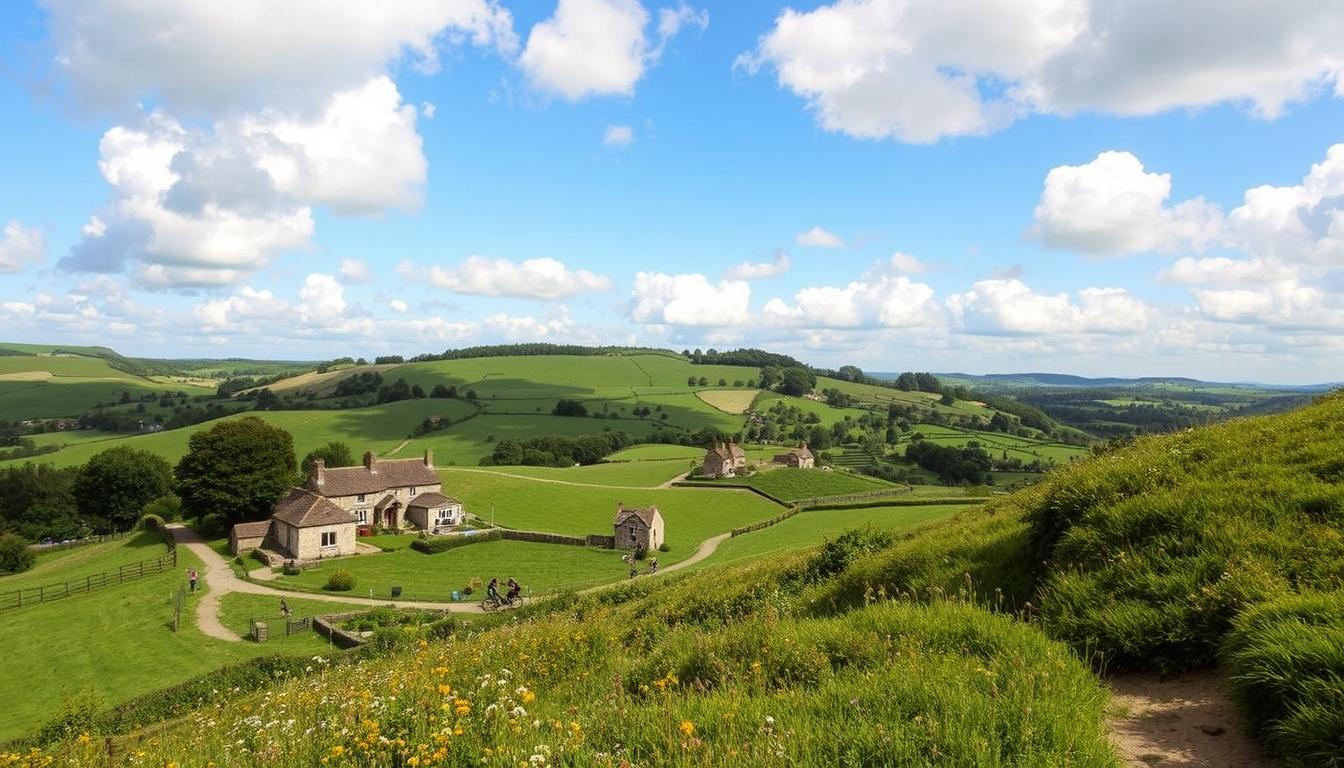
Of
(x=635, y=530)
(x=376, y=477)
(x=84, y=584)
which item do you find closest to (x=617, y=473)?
(x=376, y=477)

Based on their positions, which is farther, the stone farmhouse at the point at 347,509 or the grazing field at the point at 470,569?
the stone farmhouse at the point at 347,509

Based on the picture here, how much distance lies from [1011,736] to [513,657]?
7023mm

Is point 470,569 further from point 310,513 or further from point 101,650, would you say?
point 101,650

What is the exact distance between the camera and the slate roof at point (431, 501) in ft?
212

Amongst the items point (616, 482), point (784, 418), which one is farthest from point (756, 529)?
point (784, 418)

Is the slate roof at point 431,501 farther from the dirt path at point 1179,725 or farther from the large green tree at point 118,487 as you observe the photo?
the dirt path at point 1179,725

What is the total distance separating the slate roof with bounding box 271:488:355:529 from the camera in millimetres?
53312

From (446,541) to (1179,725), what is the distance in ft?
188

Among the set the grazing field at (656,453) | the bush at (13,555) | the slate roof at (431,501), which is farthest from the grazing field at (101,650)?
the grazing field at (656,453)

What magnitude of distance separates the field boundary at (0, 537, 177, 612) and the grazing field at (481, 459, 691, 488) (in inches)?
1452

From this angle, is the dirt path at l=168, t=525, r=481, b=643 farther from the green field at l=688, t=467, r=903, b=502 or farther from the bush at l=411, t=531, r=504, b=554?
the green field at l=688, t=467, r=903, b=502

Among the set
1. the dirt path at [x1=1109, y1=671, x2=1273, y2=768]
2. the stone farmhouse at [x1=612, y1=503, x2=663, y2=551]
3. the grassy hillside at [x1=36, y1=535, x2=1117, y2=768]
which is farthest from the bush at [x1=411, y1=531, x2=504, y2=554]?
the dirt path at [x1=1109, y1=671, x2=1273, y2=768]

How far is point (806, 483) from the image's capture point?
8762cm

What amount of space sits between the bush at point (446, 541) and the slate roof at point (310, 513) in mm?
6108
